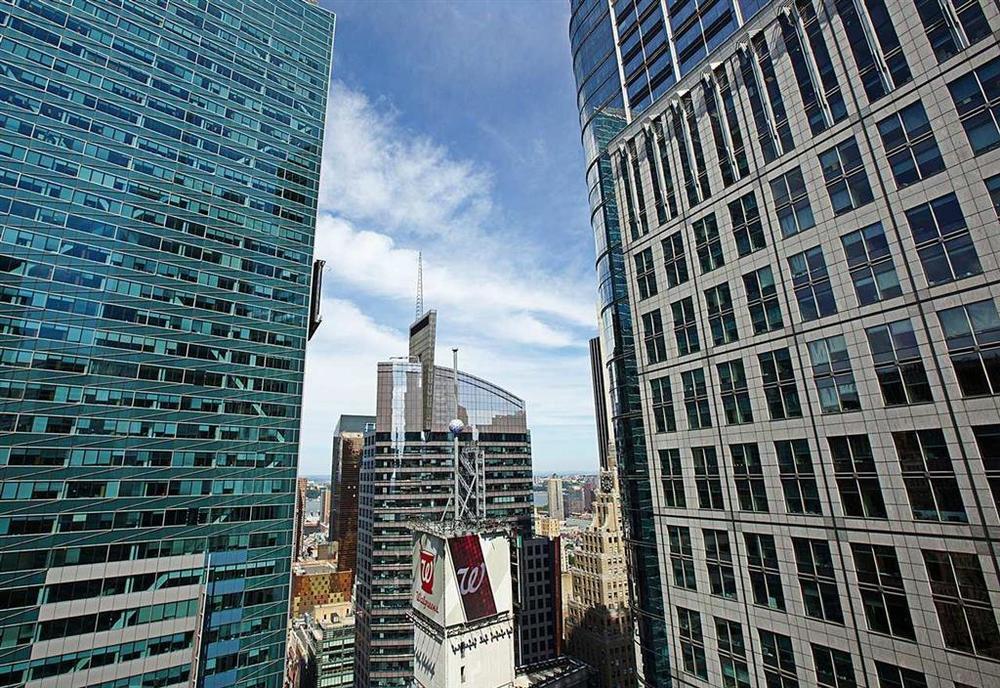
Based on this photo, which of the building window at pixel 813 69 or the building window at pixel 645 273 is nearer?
the building window at pixel 813 69

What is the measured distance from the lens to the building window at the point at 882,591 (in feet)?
91.7

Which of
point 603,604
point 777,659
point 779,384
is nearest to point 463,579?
point 777,659

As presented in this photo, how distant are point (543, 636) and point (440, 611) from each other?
289ft

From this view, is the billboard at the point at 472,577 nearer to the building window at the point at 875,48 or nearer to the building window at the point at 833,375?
the building window at the point at 833,375

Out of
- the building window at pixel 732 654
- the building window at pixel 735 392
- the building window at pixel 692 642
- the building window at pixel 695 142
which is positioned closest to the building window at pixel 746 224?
the building window at pixel 695 142

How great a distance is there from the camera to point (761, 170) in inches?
1519

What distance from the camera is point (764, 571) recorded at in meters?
35.5

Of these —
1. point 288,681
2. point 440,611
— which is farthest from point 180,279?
point 288,681

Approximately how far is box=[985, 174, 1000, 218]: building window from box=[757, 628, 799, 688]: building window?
30.1 m

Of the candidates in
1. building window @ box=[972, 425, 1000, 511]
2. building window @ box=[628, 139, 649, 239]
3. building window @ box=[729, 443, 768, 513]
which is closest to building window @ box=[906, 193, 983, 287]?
building window @ box=[972, 425, 1000, 511]

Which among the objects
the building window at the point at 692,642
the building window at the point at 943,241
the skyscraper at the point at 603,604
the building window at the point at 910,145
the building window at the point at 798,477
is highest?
the building window at the point at 910,145

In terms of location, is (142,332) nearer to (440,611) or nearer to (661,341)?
(440,611)

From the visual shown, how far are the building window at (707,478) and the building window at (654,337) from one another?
9.68 meters

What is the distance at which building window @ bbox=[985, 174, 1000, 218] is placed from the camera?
1028 inches
